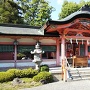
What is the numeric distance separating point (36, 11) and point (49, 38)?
23607mm

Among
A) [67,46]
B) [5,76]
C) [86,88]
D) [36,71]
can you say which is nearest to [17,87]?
[5,76]

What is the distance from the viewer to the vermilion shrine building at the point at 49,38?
52.6ft

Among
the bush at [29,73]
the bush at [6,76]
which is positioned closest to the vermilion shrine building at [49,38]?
the bush at [29,73]

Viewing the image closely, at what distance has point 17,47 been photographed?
17047 mm

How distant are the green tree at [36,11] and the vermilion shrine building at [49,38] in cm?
1970

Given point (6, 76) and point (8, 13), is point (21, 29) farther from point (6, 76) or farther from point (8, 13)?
point (8, 13)

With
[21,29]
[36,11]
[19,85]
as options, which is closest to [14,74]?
[19,85]

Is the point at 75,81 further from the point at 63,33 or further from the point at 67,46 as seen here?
the point at 67,46

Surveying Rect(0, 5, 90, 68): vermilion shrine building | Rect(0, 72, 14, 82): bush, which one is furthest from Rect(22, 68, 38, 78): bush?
Rect(0, 5, 90, 68): vermilion shrine building

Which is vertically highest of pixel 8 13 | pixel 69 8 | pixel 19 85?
pixel 69 8

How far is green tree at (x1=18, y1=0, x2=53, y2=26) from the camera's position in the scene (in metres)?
38.3

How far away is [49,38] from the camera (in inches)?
710

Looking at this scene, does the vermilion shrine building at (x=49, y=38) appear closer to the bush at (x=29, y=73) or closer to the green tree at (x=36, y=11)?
the bush at (x=29, y=73)

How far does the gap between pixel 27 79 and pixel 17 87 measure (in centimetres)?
176
